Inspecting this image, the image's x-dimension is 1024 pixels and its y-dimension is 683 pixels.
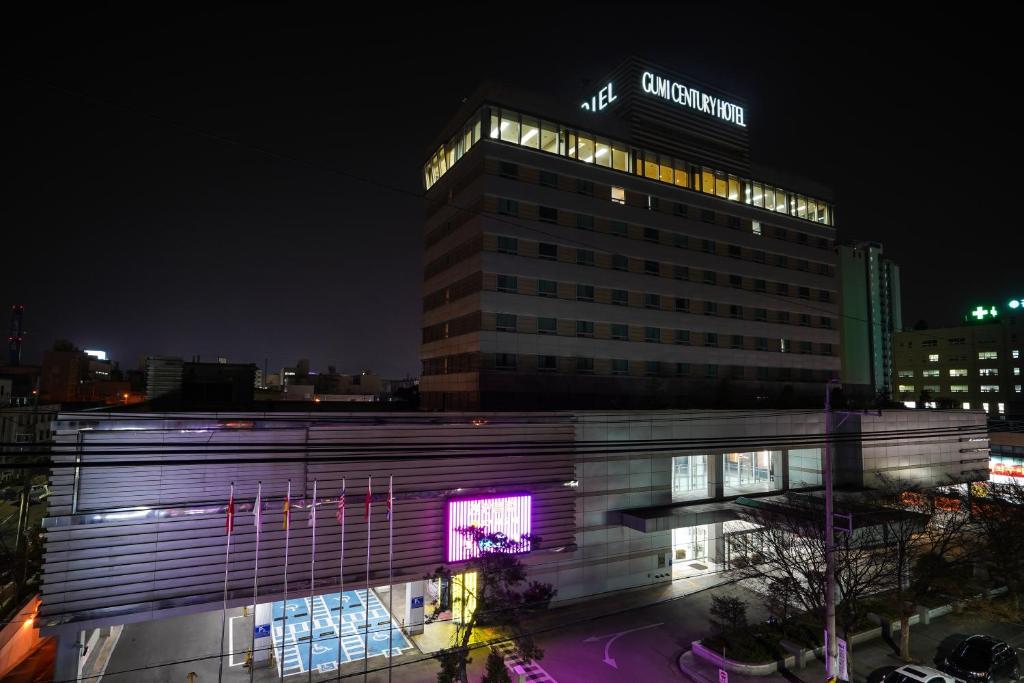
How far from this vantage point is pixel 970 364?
344 ft

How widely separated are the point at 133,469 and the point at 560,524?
1857 cm

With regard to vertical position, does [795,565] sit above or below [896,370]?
below

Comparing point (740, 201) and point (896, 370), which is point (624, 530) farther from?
point (896, 370)

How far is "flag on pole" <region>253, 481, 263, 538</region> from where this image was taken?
19438mm

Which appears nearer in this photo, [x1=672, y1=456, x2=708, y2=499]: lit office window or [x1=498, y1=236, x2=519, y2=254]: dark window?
[x1=672, y1=456, x2=708, y2=499]: lit office window

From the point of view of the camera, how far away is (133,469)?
20.1 m

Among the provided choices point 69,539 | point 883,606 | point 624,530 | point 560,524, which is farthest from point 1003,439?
point 69,539

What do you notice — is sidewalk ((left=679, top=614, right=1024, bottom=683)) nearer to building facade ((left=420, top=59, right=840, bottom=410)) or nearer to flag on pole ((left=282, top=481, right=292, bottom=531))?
flag on pole ((left=282, top=481, right=292, bottom=531))

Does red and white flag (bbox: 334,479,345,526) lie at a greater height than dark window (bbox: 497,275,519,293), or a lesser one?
lesser

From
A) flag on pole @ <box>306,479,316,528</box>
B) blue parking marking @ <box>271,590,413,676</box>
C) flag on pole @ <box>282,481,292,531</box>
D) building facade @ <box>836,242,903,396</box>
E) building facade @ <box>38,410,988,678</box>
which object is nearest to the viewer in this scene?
building facade @ <box>38,410,988,678</box>

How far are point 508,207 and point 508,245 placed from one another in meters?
2.75

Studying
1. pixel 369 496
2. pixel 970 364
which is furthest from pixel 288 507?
pixel 970 364

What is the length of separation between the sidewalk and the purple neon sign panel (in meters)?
9.15

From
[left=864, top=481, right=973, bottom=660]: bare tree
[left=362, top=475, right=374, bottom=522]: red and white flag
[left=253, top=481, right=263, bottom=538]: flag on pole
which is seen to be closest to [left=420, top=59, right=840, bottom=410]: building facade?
[left=362, top=475, right=374, bottom=522]: red and white flag
